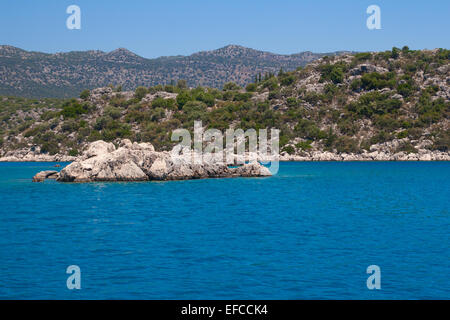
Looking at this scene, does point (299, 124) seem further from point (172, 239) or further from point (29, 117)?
point (172, 239)

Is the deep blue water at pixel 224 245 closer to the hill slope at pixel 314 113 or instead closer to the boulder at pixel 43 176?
the boulder at pixel 43 176

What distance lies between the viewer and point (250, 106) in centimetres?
13200

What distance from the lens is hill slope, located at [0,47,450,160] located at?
114 metres

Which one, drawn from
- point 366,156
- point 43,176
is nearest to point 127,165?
point 43,176

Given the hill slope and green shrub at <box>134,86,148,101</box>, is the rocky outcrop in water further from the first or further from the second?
green shrub at <box>134,86,148,101</box>

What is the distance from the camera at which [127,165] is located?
5544 centimetres

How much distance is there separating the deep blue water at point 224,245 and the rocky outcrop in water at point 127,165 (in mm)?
8909

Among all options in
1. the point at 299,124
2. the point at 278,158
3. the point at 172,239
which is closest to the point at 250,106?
the point at 299,124

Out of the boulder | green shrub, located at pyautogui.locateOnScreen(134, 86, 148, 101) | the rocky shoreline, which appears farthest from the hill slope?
the boulder

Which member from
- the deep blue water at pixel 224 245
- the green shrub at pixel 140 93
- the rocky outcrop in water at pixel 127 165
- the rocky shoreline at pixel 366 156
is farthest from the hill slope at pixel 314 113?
the deep blue water at pixel 224 245

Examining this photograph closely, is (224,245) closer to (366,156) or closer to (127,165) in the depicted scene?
(127,165)

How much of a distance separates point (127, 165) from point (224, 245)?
33337 mm

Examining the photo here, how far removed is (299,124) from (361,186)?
6867cm

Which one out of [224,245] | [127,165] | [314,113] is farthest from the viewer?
[314,113]
